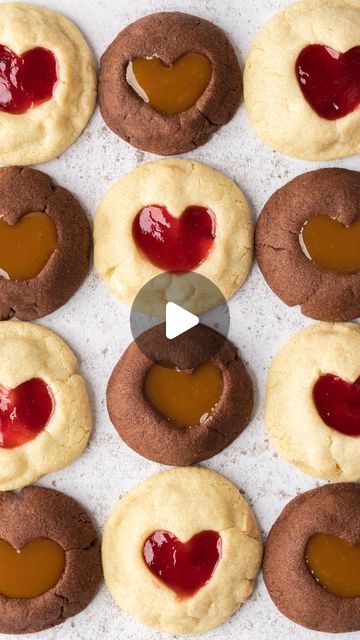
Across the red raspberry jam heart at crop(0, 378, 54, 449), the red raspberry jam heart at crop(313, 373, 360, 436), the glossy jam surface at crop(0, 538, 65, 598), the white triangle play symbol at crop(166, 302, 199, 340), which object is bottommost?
the glossy jam surface at crop(0, 538, 65, 598)

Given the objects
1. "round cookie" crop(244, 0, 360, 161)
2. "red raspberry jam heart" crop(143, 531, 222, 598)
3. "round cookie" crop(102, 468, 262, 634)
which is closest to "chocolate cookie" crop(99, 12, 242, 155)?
"round cookie" crop(244, 0, 360, 161)

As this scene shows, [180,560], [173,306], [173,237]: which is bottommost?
[180,560]

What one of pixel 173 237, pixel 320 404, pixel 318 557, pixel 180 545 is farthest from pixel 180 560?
pixel 173 237

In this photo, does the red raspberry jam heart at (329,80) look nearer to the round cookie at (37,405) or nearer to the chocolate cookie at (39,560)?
the round cookie at (37,405)

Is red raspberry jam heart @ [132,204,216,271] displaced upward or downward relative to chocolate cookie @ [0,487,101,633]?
upward

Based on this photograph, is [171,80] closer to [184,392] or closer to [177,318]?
[177,318]

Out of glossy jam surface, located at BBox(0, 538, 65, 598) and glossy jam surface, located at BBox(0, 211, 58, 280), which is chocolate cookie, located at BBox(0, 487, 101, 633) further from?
glossy jam surface, located at BBox(0, 211, 58, 280)
